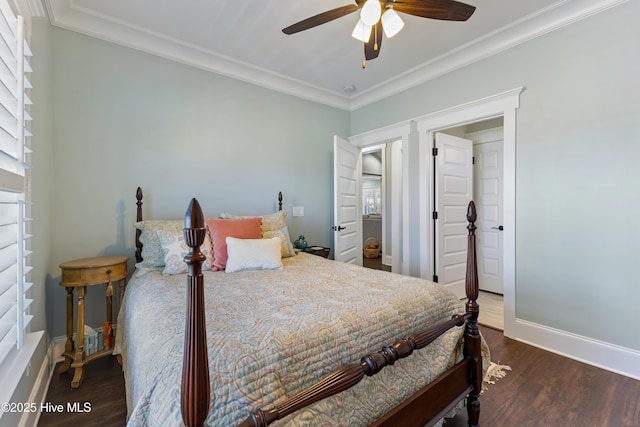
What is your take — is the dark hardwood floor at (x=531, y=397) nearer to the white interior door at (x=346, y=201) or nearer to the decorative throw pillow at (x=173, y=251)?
the decorative throw pillow at (x=173, y=251)

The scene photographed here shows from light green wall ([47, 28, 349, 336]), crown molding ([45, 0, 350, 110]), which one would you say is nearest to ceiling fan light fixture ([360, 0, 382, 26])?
crown molding ([45, 0, 350, 110])

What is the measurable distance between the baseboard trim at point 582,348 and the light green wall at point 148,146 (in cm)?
259

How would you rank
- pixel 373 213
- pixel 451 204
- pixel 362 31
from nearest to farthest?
pixel 362 31, pixel 451 204, pixel 373 213

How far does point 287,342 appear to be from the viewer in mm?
1005

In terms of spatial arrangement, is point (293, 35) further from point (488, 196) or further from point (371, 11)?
point (488, 196)

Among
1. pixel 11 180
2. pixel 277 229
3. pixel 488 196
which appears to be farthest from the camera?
pixel 488 196

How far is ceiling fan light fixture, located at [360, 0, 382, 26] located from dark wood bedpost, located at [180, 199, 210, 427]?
1669 millimetres

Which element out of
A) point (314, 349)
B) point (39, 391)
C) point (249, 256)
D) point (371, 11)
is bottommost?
point (39, 391)

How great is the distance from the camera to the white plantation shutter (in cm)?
117

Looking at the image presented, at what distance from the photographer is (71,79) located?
2.31 m

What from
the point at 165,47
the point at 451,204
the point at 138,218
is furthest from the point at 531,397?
the point at 165,47

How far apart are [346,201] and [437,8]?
2393mm

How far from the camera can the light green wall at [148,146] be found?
7.55 feet

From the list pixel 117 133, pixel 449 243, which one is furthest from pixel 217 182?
pixel 449 243
